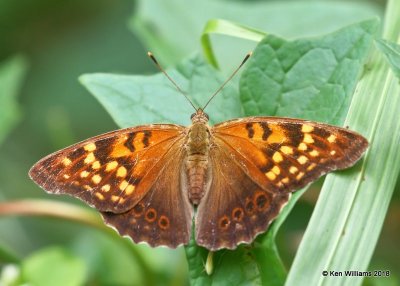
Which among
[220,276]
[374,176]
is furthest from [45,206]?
[374,176]

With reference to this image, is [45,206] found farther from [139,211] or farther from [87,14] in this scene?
[87,14]

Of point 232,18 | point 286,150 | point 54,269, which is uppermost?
point 232,18

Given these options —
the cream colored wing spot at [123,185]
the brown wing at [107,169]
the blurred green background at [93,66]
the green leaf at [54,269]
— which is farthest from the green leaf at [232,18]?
the green leaf at [54,269]

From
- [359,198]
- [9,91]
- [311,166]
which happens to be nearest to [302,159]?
[311,166]

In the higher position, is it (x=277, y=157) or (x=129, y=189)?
(x=277, y=157)

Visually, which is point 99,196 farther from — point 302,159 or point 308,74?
point 308,74

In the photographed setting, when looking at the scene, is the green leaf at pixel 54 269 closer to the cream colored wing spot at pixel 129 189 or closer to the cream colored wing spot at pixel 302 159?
the cream colored wing spot at pixel 129 189

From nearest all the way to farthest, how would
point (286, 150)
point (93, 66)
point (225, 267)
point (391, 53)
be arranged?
point (391, 53), point (225, 267), point (286, 150), point (93, 66)
